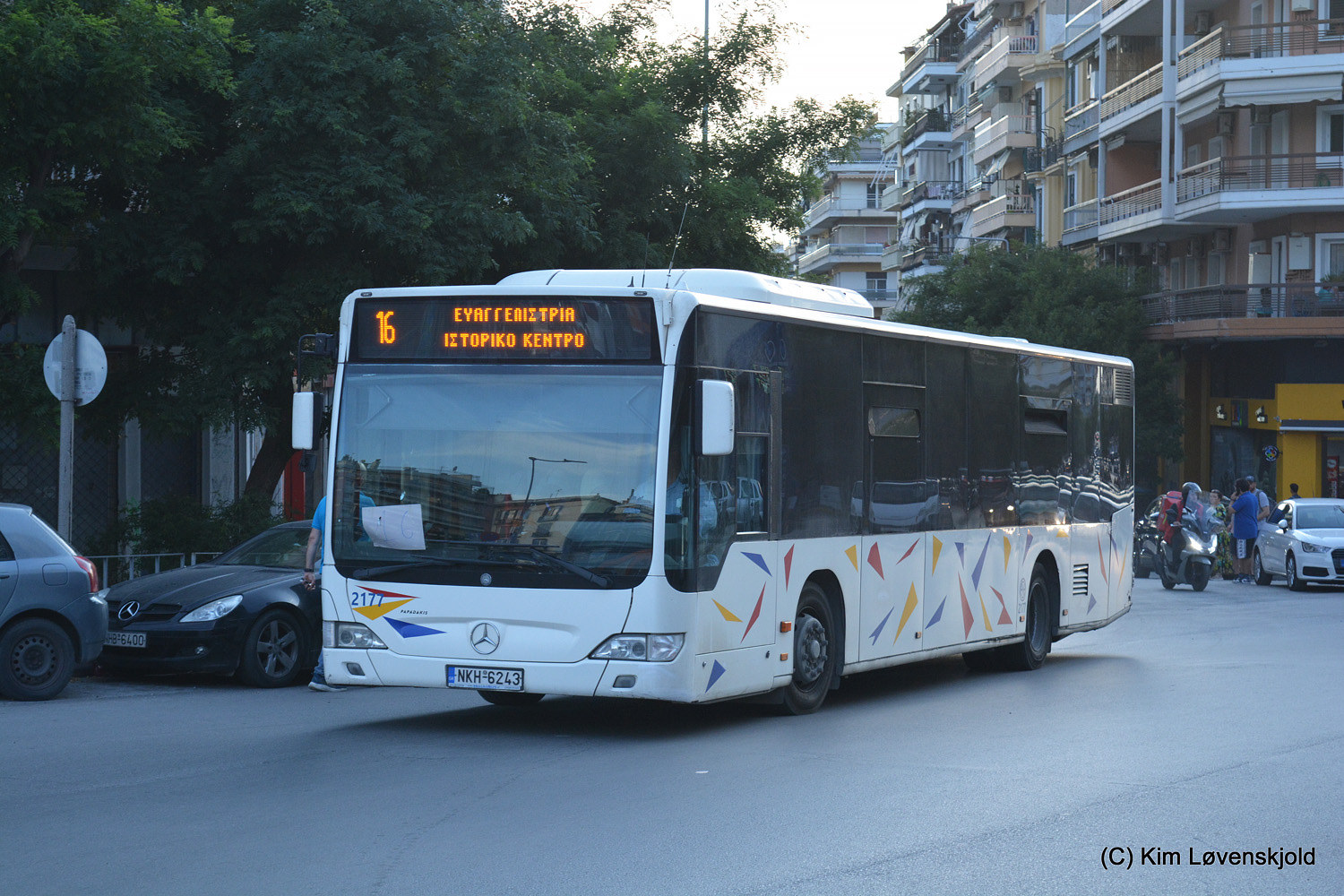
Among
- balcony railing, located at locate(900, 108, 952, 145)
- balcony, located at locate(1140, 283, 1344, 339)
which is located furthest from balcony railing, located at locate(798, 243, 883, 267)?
balcony, located at locate(1140, 283, 1344, 339)

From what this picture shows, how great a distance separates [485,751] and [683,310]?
2.94 meters

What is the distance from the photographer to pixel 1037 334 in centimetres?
4700

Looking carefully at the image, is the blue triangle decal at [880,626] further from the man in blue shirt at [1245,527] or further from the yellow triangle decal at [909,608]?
the man in blue shirt at [1245,527]

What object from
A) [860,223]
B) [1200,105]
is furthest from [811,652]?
[860,223]

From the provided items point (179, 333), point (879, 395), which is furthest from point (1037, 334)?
point (879, 395)

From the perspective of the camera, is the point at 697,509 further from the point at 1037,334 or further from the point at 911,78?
the point at 911,78

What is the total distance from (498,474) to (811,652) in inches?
113

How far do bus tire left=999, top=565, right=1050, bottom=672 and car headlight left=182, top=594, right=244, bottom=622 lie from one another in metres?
7.23

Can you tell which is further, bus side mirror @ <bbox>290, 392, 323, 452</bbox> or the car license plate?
bus side mirror @ <bbox>290, 392, 323, 452</bbox>

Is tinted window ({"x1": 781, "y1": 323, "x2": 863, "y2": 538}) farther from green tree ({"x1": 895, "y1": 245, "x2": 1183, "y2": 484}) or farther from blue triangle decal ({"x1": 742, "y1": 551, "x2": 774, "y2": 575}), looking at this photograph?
green tree ({"x1": 895, "y1": 245, "x2": 1183, "y2": 484})

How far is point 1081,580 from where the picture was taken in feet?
56.8

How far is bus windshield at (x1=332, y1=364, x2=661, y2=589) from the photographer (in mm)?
10211

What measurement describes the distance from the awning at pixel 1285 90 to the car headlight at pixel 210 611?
1343 inches

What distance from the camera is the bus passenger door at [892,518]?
12602 mm
